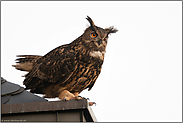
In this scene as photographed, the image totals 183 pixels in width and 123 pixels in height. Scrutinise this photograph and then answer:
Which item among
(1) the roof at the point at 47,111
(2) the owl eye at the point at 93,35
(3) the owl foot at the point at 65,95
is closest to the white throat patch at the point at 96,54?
(2) the owl eye at the point at 93,35

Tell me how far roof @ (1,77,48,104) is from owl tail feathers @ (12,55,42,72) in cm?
55

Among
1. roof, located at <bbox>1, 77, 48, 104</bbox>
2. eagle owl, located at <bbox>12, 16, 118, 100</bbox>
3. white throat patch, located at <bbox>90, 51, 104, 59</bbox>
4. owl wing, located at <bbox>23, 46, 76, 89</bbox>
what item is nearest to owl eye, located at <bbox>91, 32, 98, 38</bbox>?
eagle owl, located at <bbox>12, 16, 118, 100</bbox>

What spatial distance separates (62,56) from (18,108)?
148 centimetres

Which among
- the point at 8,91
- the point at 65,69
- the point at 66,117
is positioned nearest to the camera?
the point at 66,117

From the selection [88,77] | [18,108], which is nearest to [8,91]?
[18,108]

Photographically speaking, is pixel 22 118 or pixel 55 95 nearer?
pixel 22 118

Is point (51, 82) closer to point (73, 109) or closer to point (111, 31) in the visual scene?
point (73, 109)

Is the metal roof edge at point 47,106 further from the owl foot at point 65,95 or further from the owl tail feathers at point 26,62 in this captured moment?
the owl tail feathers at point 26,62

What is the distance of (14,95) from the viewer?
21.7 feet

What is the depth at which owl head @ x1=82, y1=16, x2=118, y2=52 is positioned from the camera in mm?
6182

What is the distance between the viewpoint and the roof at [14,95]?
6408 millimetres

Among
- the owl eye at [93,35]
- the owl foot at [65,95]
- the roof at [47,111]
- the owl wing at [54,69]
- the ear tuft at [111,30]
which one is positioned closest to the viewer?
the roof at [47,111]

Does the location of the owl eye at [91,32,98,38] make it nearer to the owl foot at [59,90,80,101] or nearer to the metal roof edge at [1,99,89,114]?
the owl foot at [59,90,80,101]

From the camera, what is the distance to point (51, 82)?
603cm
